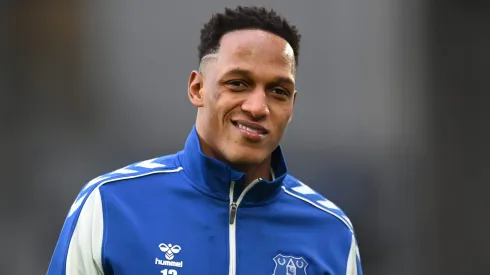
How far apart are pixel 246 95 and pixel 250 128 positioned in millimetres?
105

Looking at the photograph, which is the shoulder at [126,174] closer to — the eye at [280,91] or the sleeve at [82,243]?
the sleeve at [82,243]

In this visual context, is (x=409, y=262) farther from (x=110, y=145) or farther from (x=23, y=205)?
(x=23, y=205)

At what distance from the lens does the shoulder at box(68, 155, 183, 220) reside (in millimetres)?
2471

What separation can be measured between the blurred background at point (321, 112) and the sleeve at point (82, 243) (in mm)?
4054

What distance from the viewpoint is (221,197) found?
2580mm

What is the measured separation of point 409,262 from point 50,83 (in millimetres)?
3423

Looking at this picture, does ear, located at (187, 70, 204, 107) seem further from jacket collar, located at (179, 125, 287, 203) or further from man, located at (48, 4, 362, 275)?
jacket collar, located at (179, 125, 287, 203)

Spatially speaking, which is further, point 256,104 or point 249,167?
point 249,167

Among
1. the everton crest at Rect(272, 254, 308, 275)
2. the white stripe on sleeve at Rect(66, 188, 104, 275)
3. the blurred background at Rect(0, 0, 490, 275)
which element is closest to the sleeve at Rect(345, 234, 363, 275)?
the everton crest at Rect(272, 254, 308, 275)

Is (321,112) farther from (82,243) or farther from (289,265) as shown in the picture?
(82,243)

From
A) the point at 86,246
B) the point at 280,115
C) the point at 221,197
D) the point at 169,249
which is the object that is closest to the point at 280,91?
the point at 280,115

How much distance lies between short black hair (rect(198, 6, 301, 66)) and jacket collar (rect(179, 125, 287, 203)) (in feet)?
1.02

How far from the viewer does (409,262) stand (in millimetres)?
6508

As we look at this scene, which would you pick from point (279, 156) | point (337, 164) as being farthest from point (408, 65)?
point (279, 156)
